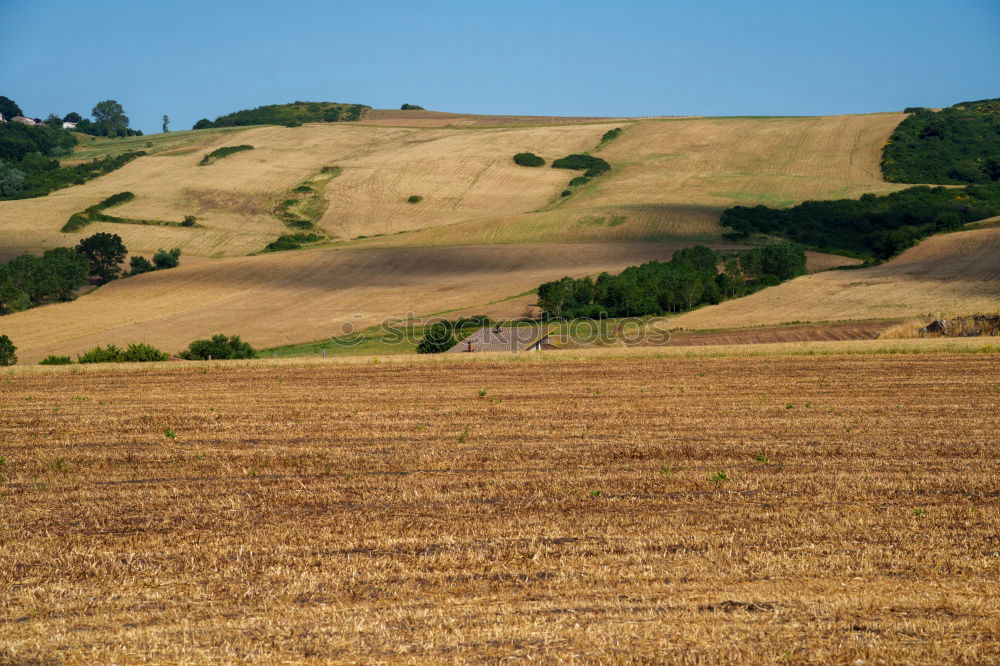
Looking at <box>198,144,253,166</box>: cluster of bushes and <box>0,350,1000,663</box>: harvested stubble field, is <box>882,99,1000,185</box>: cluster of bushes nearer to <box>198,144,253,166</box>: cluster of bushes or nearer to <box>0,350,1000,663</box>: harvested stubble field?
<box>198,144,253,166</box>: cluster of bushes

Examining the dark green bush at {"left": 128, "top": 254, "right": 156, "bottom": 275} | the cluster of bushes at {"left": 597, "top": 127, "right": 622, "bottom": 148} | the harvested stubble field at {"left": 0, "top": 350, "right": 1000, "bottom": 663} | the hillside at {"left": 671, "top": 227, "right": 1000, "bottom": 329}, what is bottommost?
the harvested stubble field at {"left": 0, "top": 350, "right": 1000, "bottom": 663}

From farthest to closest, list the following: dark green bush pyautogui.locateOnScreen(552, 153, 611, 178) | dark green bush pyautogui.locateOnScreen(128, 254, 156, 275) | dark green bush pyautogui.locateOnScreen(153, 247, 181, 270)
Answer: dark green bush pyautogui.locateOnScreen(552, 153, 611, 178)
dark green bush pyautogui.locateOnScreen(153, 247, 181, 270)
dark green bush pyautogui.locateOnScreen(128, 254, 156, 275)

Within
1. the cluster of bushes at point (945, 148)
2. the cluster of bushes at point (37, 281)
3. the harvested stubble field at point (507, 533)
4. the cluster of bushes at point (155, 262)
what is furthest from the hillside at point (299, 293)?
the cluster of bushes at point (945, 148)

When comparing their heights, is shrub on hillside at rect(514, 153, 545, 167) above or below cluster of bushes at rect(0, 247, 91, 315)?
above

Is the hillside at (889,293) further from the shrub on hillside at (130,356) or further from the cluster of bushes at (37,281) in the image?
the cluster of bushes at (37,281)

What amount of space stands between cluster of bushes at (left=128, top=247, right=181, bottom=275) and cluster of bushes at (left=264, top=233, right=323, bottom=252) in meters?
11.1

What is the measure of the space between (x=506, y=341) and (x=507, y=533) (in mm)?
42679

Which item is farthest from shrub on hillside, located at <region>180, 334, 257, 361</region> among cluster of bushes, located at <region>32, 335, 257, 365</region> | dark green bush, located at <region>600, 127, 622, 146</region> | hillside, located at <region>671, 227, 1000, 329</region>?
dark green bush, located at <region>600, 127, 622, 146</region>

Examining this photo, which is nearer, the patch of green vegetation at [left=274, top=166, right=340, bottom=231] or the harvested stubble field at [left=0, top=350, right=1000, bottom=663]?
the harvested stubble field at [left=0, top=350, right=1000, bottom=663]

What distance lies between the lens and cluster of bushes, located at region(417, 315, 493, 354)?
57.8 m

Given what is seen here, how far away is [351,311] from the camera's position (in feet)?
250

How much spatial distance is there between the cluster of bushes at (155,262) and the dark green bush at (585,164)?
62.7 metres

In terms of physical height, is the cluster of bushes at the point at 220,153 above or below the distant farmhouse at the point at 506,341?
above

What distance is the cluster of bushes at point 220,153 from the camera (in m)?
160
